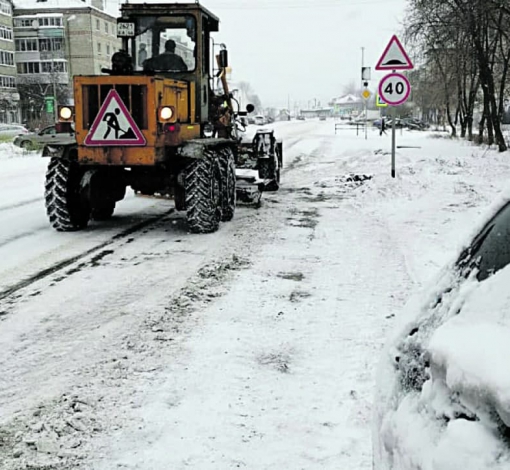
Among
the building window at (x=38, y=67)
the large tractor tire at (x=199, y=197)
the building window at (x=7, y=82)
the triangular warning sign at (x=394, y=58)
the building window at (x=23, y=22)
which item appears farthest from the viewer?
the building window at (x=23, y=22)

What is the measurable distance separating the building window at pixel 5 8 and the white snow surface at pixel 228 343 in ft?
254

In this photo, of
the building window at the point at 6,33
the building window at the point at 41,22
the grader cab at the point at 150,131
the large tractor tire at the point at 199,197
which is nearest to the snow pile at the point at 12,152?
the grader cab at the point at 150,131

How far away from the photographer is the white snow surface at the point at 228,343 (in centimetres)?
224

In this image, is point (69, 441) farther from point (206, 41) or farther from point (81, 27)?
point (81, 27)

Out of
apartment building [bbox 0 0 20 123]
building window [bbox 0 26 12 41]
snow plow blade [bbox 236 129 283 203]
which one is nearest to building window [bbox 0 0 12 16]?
apartment building [bbox 0 0 20 123]

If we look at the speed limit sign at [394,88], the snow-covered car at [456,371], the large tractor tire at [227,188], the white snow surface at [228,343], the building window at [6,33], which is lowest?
the white snow surface at [228,343]

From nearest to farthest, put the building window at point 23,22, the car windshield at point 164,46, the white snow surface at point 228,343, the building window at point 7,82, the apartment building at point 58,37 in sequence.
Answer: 1. the white snow surface at point 228,343
2. the car windshield at point 164,46
3. the building window at point 7,82
4. the apartment building at point 58,37
5. the building window at point 23,22

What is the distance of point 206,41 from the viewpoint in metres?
10.9

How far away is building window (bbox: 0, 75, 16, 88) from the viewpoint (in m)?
75.8

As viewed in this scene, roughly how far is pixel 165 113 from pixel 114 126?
69 centimetres

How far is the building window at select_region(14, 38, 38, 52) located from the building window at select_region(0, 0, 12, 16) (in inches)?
135

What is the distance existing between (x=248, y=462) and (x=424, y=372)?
1469mm

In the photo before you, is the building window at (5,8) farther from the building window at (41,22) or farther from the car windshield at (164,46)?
the car windshield at (164,46)

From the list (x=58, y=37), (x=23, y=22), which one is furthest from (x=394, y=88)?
(x=23, y=22)
